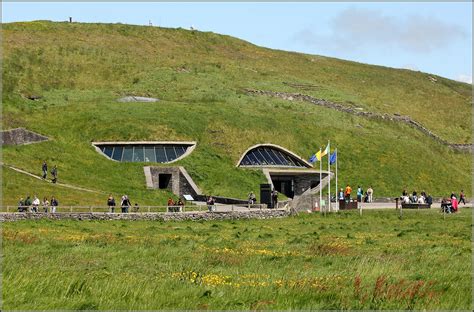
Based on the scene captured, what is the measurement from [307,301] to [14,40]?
104214 millimetres

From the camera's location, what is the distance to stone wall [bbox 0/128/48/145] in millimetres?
76625

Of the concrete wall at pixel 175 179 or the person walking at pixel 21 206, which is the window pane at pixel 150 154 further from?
the person walking at pixel 21 206

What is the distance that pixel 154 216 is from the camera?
2213 inches

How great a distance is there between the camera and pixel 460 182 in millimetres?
97188

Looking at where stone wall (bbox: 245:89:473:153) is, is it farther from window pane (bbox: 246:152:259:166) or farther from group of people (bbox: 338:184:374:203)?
group of people (bbox: 338:184:374:203)

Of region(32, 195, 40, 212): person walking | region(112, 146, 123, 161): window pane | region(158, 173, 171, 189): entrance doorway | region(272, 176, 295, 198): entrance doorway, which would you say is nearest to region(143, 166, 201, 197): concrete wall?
region(158, 173, 171, 189): entrance doorway

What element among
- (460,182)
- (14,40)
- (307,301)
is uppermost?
(14,40)

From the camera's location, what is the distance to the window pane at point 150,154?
81625 millimetres

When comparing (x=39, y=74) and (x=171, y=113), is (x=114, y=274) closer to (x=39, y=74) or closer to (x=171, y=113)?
(x=171, y=113)

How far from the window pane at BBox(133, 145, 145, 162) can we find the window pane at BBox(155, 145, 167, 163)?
1394 millimetres

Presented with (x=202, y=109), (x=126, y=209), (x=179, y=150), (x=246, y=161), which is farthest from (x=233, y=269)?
(x=202, y=109)

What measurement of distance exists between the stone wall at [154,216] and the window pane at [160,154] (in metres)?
21.4

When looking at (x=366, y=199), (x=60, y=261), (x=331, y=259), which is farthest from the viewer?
(x=366, y=199)

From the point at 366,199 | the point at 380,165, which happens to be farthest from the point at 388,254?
the point at 380,165
